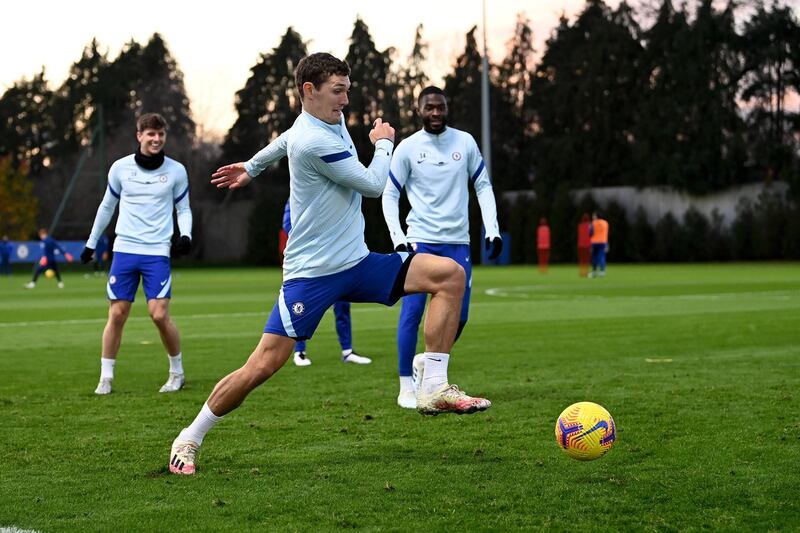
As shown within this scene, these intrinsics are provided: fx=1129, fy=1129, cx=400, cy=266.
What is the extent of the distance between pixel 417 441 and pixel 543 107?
217 ft

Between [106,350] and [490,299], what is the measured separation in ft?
45.2

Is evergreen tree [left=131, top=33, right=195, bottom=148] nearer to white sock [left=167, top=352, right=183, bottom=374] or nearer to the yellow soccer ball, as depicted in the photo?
white sock [left=167, top=352, right=183, bottom=374]

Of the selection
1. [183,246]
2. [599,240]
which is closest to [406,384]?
[183,246]

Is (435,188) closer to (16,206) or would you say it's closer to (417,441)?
(417,441)

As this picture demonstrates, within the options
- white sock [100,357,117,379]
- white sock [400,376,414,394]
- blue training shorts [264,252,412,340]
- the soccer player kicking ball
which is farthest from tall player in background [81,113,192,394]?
blue training shorts [264,252,412,340]

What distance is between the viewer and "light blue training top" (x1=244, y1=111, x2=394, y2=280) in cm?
592

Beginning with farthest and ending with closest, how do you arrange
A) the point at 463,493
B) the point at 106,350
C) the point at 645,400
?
the point at 106,350
the point at 645,400
the point at 463,493

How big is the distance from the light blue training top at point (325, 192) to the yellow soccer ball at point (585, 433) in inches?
57.0

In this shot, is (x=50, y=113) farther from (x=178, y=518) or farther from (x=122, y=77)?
(x=178, y=518)

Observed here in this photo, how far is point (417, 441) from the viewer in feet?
22.0

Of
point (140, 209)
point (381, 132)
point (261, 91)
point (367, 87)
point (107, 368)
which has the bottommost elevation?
point (107, 368)

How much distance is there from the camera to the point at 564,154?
65688 mm

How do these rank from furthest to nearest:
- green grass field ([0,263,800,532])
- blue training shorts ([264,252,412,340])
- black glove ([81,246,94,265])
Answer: black glove ([81,246,94,265]) < blue training shorts ([264,252,412,340]) < green grass field ([0,263,800,532])

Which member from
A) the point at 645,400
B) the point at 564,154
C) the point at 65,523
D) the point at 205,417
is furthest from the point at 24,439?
the point at 564,154
